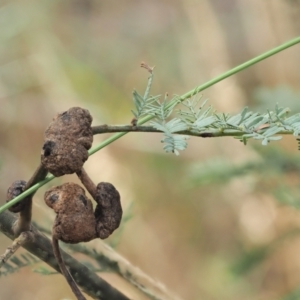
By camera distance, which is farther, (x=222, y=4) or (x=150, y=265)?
(x=222, y=4)

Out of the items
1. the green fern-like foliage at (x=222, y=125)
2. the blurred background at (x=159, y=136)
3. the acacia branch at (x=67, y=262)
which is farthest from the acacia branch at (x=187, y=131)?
the blurred background at (x=159, y=136)

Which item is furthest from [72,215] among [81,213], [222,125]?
[222,125]

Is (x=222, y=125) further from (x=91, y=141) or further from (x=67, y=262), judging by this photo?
(x=67, y=262)

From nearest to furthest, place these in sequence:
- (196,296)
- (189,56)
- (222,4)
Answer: (196,296), (189,56), (222,4)

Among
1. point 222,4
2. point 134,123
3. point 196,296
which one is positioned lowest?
point 134,123

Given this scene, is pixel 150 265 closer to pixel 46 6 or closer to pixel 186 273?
pixel 186 273

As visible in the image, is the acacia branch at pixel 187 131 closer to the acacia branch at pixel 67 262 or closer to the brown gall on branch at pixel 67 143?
the brown gall on branch at pixel 67 143

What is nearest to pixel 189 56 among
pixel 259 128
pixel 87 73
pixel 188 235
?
pixel 87 73
